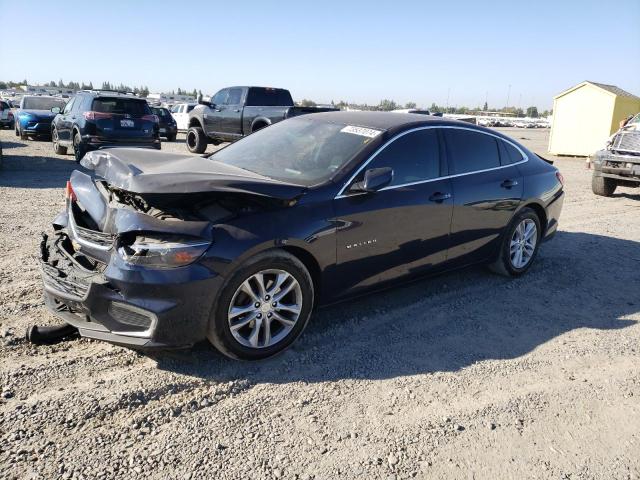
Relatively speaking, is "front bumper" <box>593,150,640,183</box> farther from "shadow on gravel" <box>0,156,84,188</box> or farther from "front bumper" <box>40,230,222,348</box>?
"shadow on gravel" <box>0,156,84,188</box>

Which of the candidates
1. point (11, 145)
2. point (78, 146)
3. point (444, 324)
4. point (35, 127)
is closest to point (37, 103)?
point (35, 127)

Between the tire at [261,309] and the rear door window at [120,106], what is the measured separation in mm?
10356

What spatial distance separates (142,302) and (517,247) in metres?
4.00

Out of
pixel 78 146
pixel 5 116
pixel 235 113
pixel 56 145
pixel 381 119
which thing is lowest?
pixel 56 145

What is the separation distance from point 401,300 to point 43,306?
118 inches

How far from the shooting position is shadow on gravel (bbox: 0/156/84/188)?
9.98 m

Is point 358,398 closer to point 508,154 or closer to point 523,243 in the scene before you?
point 523,243

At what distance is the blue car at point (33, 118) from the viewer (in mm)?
18859

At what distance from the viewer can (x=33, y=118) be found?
18.8 metres

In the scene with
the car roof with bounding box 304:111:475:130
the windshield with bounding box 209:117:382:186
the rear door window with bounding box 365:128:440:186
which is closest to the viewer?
the windshield with bounding box 209:117:382:186

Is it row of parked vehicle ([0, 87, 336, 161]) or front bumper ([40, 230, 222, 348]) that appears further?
row of parked vehicle ([0, 87, 336, 161])

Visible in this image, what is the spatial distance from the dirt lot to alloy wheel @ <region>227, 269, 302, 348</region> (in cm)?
20

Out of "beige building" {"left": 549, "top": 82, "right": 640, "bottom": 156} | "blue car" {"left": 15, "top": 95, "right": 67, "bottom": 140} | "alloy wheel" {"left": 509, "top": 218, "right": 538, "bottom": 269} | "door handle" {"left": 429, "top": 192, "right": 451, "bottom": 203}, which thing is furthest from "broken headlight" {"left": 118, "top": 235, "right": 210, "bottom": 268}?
"beige building" {"left": 549, "top": 82, "right": 640, "bottom": 156}

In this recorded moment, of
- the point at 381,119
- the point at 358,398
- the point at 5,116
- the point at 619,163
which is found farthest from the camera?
the point at 5,116
